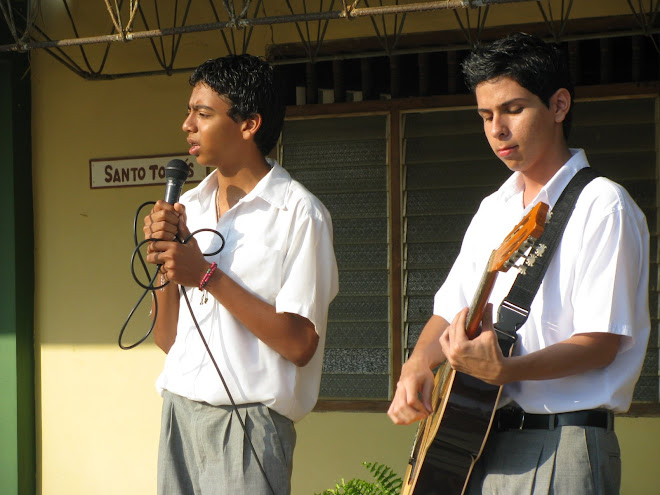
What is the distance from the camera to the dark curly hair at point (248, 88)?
2.80 m

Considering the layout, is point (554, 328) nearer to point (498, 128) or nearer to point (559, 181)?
point (559, 181)

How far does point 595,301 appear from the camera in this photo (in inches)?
81.0

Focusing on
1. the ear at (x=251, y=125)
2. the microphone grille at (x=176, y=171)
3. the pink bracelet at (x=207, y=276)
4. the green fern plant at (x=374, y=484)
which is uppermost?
the ear at (x=251, y=125)

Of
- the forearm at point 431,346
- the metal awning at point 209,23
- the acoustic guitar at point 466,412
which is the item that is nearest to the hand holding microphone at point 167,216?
the forearm at point 431,346

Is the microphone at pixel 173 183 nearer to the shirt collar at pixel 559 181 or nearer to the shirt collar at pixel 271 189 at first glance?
the shirt collar at pixel 271 189

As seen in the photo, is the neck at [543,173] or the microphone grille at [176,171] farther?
the microphone grille at [176,171]

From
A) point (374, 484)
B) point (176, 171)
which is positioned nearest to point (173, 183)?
point (176, 171)

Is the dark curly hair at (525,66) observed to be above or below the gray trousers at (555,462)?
above

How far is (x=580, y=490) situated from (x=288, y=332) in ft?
2.94

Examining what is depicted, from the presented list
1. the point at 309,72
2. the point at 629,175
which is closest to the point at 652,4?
the point at 629,175

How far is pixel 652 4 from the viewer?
4000mm

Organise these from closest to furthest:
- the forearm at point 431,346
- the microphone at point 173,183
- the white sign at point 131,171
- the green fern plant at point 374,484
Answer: the forearm at point 431,346
the microphone at point 173,183
the green fern plant at point 374,484
the white sign at point 131,171

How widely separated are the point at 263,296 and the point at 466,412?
2.45 ft

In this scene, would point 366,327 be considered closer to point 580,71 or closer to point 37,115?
point 580,71
